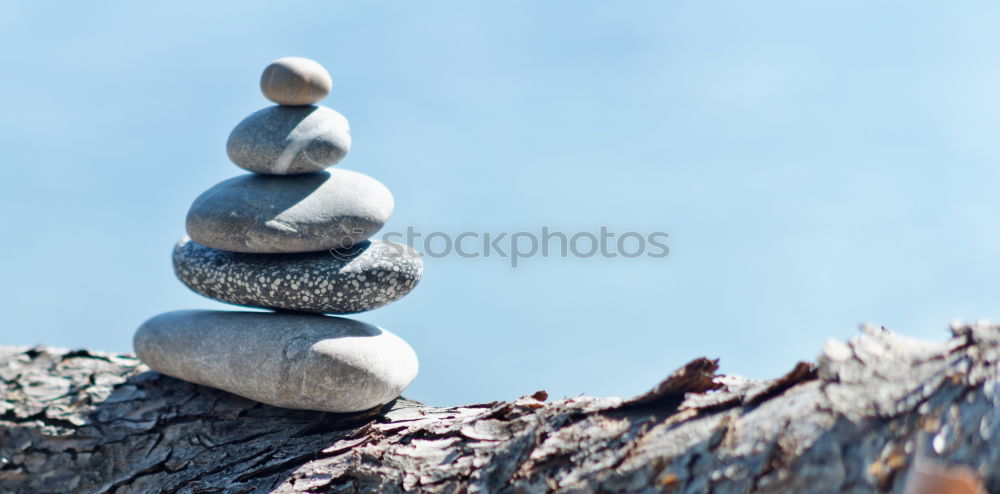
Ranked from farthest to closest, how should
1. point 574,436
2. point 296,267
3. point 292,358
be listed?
point 296,267, point 292,358, point 574,436

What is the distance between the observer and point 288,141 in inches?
128

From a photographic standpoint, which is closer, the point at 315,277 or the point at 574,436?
the point at 574,436

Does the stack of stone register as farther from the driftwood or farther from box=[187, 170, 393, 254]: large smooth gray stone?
the driftwood

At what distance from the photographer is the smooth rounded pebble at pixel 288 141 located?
3.27m

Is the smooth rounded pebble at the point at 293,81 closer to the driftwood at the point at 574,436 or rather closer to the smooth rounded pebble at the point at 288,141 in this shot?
the smooth rounded pebble at the point at 288,141

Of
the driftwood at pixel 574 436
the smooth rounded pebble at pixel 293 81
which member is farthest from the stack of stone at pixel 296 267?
the driftwood at pixel 574 436

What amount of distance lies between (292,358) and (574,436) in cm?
132

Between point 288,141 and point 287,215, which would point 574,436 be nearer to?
point 287,215

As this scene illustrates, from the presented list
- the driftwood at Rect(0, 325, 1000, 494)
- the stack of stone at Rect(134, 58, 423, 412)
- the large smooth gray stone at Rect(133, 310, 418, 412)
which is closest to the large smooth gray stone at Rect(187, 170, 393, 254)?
the stack of stone at Rect(134, 58, 423, 412)

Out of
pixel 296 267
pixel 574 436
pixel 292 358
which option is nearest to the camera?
pixel 574 436

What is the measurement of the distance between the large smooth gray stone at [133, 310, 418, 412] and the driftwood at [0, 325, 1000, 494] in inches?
5.4

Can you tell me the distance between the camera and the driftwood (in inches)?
74.8

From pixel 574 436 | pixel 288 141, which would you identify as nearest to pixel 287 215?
pixel 288 141

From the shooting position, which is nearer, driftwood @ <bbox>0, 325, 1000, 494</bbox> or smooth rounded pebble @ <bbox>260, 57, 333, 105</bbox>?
driftwood @ <bbox>0, 325, 1000, 494</bbox>
